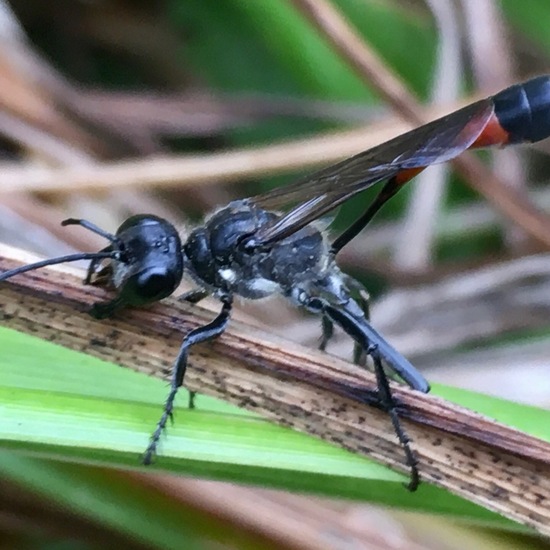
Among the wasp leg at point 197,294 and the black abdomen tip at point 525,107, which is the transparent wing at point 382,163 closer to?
the black abdomen tip at point 525,107

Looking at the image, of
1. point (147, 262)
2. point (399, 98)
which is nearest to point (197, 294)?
point (147, 262)

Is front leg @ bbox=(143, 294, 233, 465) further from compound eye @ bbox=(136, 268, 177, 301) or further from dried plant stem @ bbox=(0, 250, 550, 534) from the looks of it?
compound eye @ bbox=(136, 268, 177, 301)

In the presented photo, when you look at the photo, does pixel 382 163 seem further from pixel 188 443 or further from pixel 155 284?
pixel 188 443

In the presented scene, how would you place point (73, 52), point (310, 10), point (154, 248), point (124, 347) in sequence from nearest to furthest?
point (124, 347)
point (154, 248)
point (310, 10)
point (73, 52)

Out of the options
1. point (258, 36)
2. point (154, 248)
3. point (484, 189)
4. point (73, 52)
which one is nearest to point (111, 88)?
point (73, 52)

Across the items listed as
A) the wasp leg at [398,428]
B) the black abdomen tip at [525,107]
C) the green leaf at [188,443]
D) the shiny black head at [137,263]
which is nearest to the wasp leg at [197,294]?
the shiny black head at [137,263]

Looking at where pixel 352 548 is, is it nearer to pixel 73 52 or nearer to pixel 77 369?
pixel 77 369
